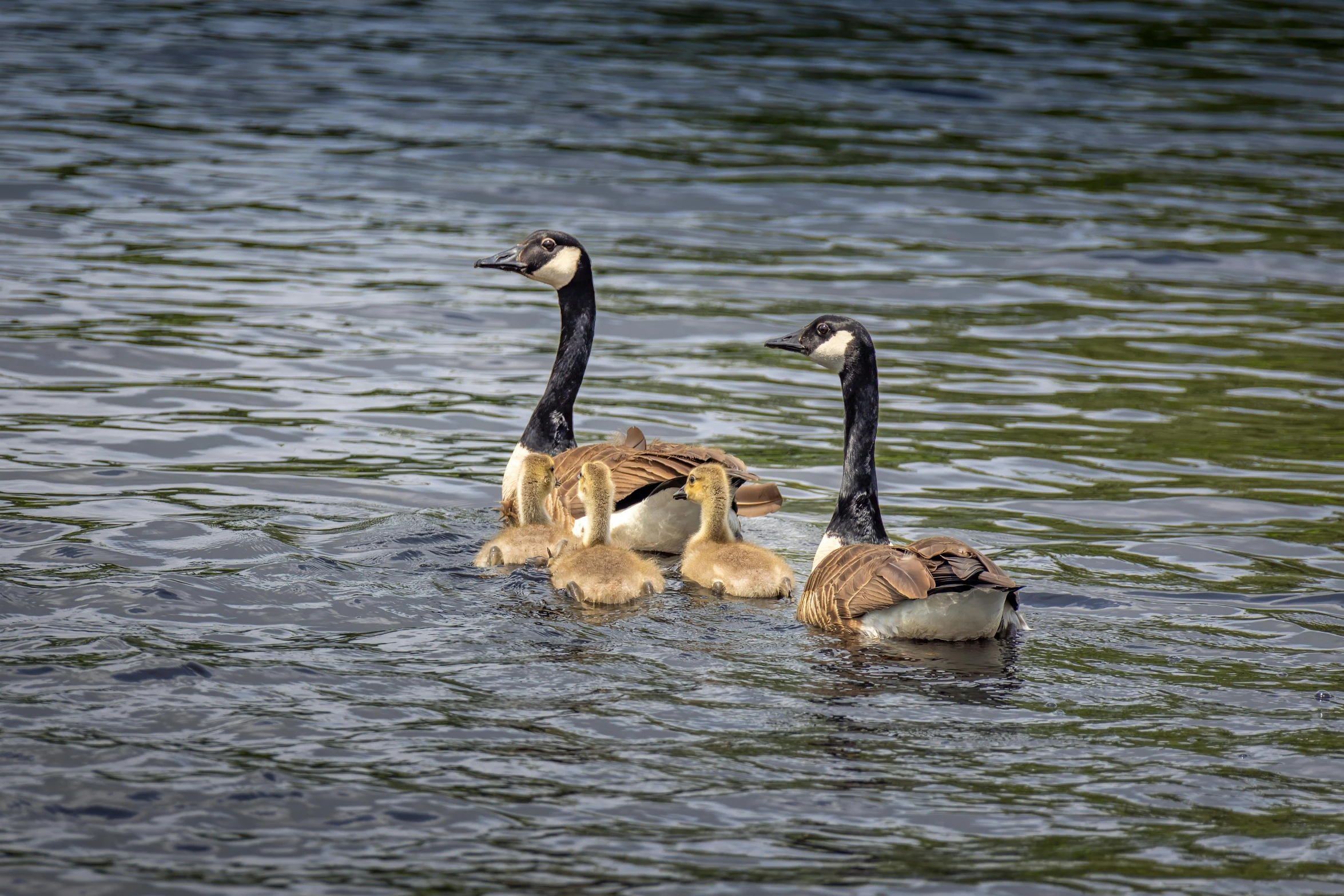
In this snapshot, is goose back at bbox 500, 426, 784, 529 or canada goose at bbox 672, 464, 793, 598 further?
goose back at bbox 500, 426, 784, 529

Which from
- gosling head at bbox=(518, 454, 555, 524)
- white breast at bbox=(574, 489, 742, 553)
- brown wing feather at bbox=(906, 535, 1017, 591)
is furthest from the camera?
white breast at bbox=(574, 489, 742, 553)

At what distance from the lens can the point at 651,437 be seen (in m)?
13.0

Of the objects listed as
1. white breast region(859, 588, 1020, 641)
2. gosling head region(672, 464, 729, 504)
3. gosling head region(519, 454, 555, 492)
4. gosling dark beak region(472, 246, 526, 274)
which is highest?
gosling dark beak region(472, 246, 526, 274)

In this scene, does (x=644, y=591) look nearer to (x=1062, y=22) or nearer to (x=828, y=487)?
(x=828, y=487)

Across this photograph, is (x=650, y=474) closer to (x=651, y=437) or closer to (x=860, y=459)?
(x=860, y=459)

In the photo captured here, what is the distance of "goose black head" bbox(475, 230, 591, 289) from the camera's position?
11.8 meters

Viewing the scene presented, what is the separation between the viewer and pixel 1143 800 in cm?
608

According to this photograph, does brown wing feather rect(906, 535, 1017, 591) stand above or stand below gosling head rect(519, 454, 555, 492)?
above

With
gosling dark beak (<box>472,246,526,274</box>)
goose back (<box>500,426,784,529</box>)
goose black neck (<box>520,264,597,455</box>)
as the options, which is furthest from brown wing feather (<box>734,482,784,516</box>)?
gosling dark beak (<box>472,246,526,274</box>)

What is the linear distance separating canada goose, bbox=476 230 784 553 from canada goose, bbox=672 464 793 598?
257mm

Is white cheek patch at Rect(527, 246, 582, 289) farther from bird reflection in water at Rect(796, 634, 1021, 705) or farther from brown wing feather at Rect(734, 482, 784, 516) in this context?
bird reflection in water at Rect(796, 634, 1021, 705)

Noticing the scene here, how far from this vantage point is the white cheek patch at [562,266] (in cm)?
1177

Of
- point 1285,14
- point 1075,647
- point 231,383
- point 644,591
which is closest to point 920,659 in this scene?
point 1075,647

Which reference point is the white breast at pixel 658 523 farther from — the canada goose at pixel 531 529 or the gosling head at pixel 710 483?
the gosling head at pixel 710 483
